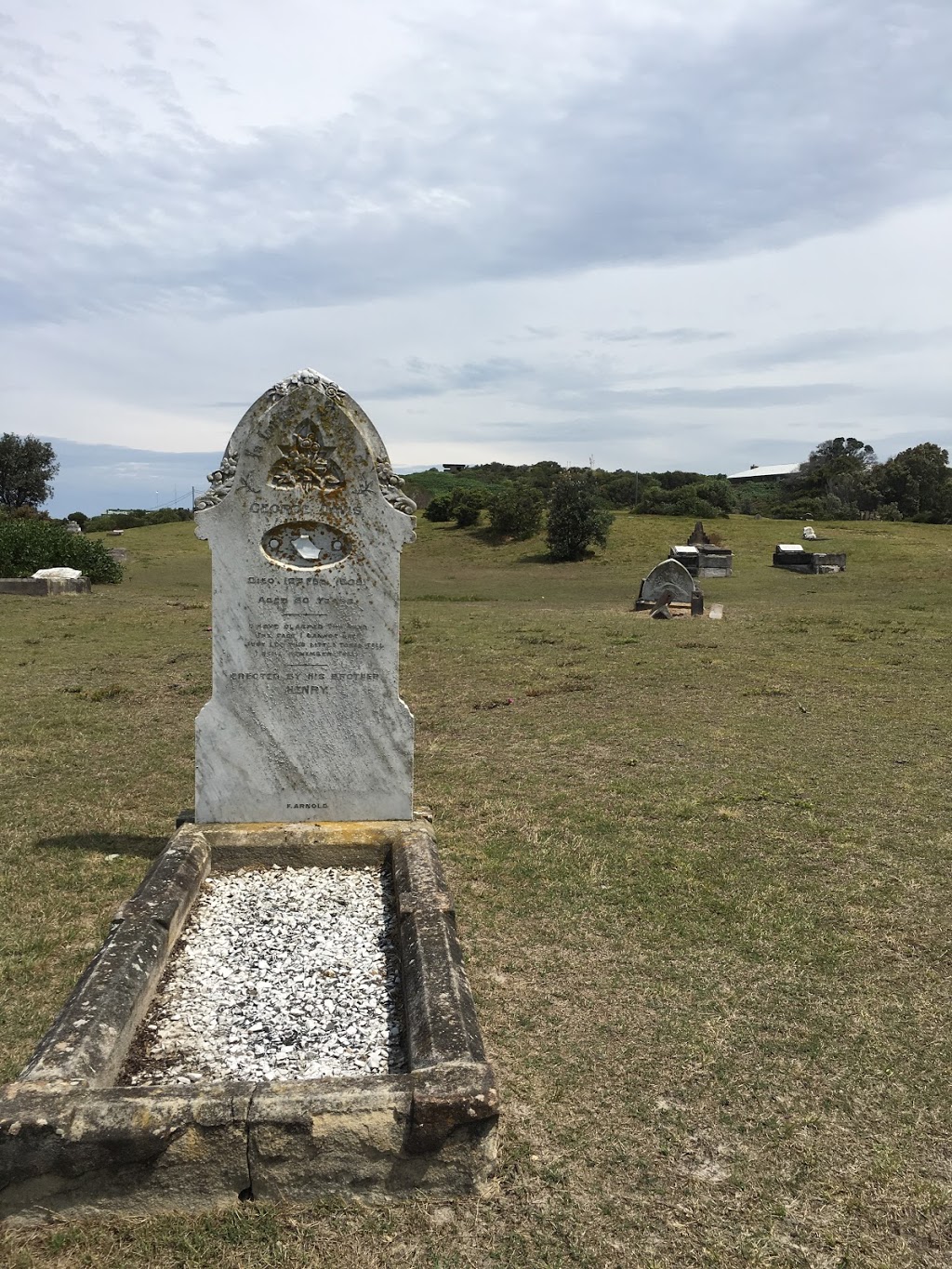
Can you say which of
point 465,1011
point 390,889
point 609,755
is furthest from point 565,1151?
point 609,755

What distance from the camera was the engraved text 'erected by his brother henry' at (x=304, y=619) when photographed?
540 centimetres

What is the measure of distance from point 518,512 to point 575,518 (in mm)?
5465

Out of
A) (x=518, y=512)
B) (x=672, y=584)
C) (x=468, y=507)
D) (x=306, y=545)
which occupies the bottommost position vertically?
(x=672, y=584)

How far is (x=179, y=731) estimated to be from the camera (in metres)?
9.00

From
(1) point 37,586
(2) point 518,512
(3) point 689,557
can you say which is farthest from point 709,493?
(1) point 37,586

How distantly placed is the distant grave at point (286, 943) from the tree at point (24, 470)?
200 ft

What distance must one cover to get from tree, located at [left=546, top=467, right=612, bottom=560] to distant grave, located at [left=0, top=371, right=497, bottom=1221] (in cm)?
2847

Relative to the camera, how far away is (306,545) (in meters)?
5.51

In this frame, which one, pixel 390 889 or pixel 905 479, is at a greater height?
pixel 905 479

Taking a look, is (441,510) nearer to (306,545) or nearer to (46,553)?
A: (46,553)

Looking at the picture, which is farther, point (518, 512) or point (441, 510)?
point (441, 510)

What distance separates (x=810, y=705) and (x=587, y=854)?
5.09 m

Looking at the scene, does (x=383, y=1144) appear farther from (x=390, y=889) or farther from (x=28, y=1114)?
(x=390, y=889)

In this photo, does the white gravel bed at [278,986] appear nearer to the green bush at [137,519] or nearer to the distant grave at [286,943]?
the distant grave at [286,943]
